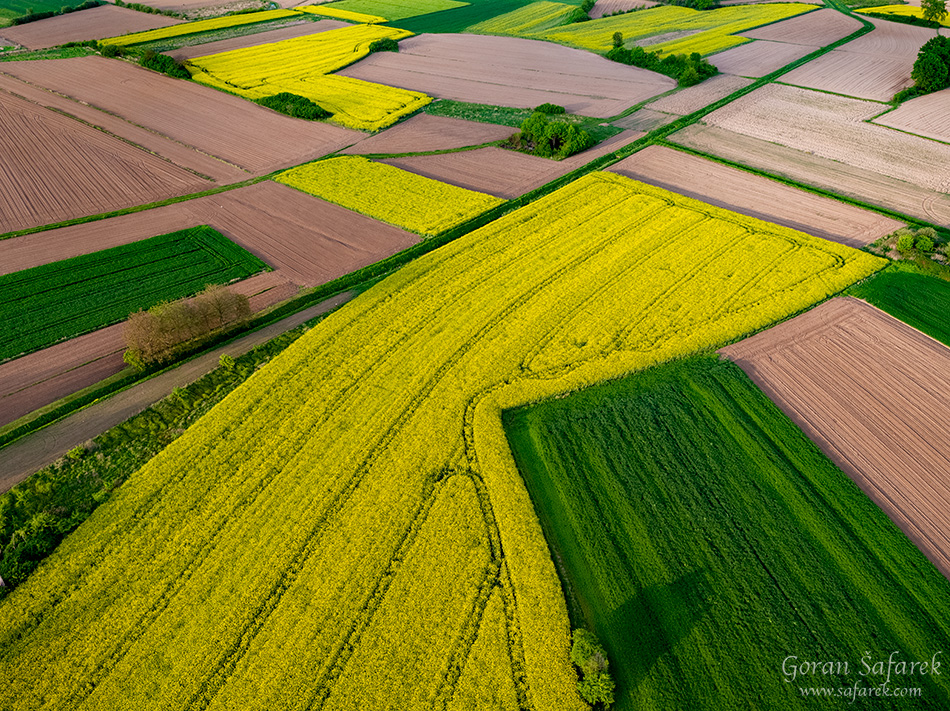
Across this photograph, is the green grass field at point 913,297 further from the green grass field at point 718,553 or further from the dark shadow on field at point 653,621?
the dark shadow on field at point 653,621

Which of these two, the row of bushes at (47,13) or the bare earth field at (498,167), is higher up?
the row of bushes at (47,13)

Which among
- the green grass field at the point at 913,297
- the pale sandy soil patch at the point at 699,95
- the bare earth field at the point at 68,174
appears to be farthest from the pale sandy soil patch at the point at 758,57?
the bare earth field at the point at 68,174

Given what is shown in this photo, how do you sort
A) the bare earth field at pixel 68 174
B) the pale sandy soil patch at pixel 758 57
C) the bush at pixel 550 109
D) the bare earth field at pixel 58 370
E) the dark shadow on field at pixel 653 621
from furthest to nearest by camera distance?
the pale sandy soil patch at pixel 758 57, the bush at pixel 550 109, the bare earth field at pixel 68 174, the bare earth field at pixel 58 370, the dark shadow on field at pixel 653 621

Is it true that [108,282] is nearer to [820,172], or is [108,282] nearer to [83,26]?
[820,172]

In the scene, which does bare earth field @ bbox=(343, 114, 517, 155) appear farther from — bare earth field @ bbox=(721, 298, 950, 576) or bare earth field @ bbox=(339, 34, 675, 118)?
bare earth field @ bbox=(721, 298, 950, 576)

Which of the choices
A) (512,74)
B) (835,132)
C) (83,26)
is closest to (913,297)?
(835,132)

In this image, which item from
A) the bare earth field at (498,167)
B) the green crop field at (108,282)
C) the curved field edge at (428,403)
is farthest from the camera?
the bare earth field at (498,167)
